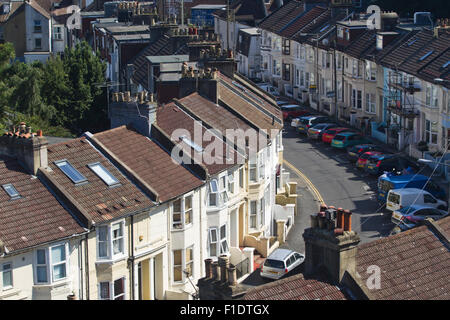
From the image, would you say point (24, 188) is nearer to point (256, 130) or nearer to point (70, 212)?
point (70, 212)

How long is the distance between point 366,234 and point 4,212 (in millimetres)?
23072

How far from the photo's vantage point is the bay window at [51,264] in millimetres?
35438

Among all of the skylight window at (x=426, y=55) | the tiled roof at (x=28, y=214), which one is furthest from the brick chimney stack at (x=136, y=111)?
the skylight window at (x=426, y=55)

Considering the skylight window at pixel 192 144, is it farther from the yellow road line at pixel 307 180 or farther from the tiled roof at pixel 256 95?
the yellow road line at pixel 307 180

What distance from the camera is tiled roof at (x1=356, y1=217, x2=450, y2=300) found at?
2966cm

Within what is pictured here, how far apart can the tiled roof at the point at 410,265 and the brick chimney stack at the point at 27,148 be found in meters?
13.8

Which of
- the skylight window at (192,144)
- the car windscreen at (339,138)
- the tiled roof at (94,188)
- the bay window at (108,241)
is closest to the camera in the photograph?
the bay window at (108,241)

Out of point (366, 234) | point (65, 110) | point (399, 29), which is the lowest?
point (366, 234)

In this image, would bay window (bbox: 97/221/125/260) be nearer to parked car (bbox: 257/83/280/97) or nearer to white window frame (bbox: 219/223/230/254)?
white window frame (bbox: 219/223/230/254)

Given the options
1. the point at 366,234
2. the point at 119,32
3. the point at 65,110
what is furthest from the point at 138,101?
the point at 119,32

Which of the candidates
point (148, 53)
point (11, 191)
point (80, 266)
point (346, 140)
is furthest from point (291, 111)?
point (11, 191)

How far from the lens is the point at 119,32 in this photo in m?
79.8

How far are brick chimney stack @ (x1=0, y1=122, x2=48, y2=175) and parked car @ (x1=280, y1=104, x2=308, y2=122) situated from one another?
44.4 metres

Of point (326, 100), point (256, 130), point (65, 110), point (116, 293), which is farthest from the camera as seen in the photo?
point (326, 100)
